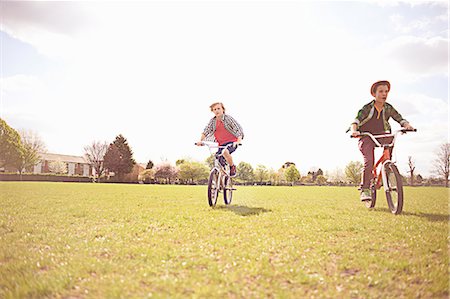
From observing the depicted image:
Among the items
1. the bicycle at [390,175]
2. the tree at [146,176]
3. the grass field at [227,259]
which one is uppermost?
the bicycle at [390,175]

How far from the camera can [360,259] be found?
3.23 m

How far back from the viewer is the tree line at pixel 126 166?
19.3 m

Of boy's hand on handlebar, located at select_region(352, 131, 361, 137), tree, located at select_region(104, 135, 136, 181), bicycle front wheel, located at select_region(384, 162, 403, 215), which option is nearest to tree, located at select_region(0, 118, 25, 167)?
boy's hand on handlebar, located at select_region(352, 131, 361, 137)

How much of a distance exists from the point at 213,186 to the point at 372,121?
13.0 ft

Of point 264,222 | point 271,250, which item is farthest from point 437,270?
point 264,222

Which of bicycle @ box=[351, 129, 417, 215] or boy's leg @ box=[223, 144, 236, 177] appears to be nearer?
bicycle @ box=[351, 129, 417, 215]

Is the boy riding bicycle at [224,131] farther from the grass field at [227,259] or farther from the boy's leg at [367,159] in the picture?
→ the boy's leg at [367,159]

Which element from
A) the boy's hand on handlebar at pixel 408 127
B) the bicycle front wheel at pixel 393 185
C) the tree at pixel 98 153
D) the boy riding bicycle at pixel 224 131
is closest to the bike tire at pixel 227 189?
the boy riding bicycle at pixel 224 131

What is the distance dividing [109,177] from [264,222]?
132ft

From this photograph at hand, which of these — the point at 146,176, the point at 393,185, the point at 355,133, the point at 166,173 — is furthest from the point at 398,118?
the point at 166,173

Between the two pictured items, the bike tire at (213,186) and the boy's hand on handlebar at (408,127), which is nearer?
the boy's hand on handlebar at (408,127)

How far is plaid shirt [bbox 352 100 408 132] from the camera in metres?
6.50

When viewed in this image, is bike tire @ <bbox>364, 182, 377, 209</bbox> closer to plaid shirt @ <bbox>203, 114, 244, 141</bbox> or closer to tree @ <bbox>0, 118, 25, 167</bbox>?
plaid shirt @ <bbox>203, 114, 244, 141</bbox>

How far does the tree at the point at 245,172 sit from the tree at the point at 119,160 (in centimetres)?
1692
